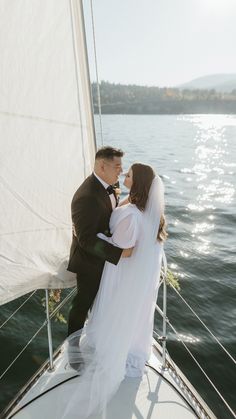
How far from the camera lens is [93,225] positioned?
345 centimetres

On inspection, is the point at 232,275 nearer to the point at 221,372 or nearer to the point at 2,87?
the point at 221,372

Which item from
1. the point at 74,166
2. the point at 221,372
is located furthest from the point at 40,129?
the point at 221,372

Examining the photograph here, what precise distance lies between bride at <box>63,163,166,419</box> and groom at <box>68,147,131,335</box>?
0.30 feet

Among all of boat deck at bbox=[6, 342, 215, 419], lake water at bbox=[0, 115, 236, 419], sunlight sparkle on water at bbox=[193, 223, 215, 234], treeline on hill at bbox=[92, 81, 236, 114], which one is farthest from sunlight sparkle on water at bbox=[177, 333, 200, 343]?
treeline on hill at bbox=[92, 81, 236, 114]

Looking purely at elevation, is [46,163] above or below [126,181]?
above

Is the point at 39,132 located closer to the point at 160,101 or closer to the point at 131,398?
the point at 131,398

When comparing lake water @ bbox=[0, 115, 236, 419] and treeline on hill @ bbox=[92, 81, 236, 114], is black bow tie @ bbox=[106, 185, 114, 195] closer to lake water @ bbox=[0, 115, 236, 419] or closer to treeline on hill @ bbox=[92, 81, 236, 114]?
lake water @ bbox=[0, 115, 236, 419]

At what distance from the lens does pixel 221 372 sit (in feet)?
24.0

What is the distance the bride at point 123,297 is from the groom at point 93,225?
9 centimetres

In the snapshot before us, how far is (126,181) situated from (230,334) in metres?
6.38

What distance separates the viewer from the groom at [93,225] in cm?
344


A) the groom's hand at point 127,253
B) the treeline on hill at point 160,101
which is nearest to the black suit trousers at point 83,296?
the groom's hand at point 127,253

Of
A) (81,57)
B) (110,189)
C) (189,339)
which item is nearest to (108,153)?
(110,189)

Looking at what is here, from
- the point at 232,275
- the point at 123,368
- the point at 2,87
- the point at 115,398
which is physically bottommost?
the point at 232,275
